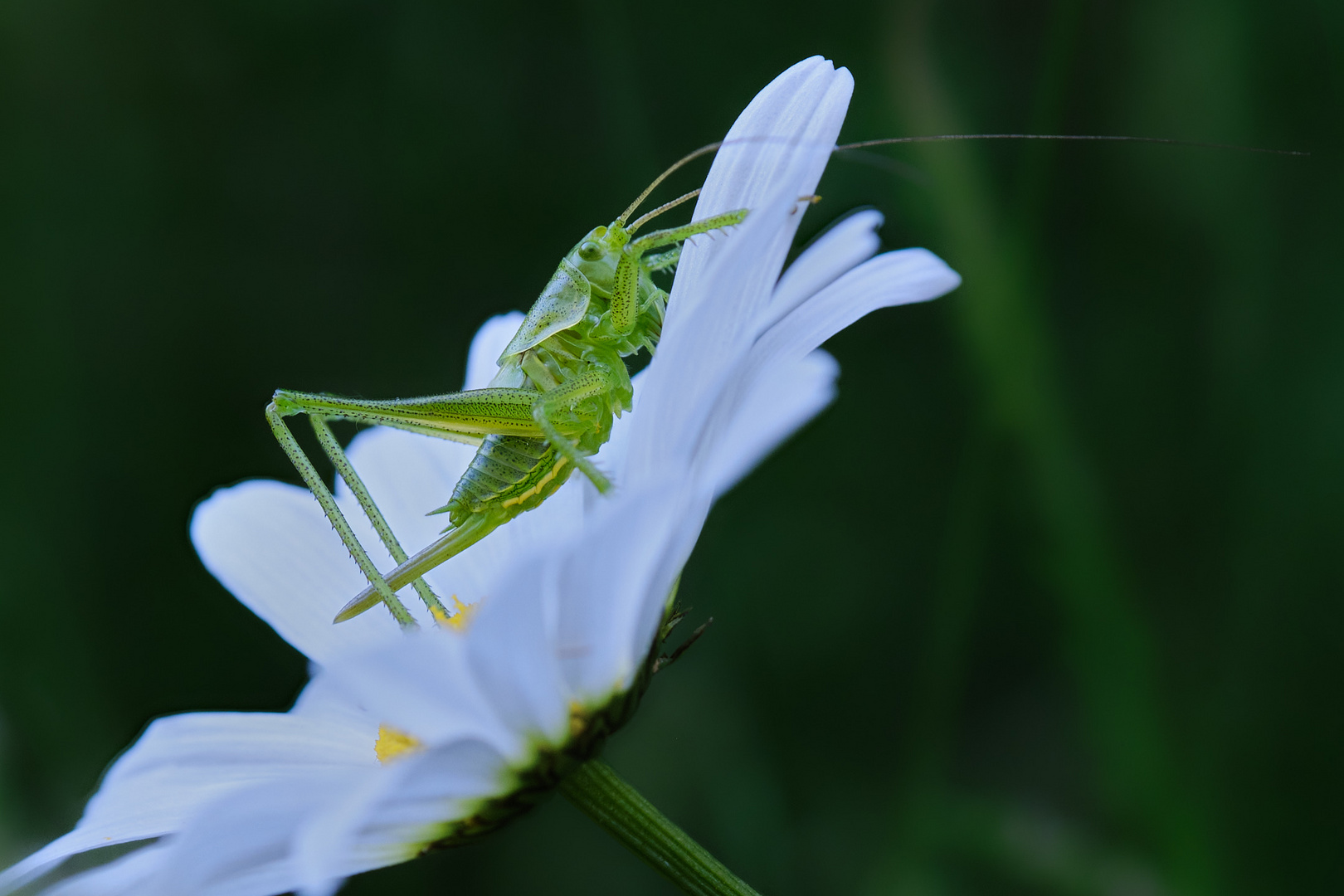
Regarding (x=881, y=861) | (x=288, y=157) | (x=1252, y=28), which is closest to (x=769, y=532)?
(x=881, y=861)

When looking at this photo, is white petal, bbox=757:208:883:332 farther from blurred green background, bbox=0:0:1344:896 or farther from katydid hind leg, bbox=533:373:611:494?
blurred green background, bbox=0:0:1344:896

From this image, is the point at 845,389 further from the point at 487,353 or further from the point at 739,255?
the point at 739,255

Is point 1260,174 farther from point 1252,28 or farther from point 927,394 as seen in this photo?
point 927,394

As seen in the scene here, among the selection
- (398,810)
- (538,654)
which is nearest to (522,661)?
(538,654)

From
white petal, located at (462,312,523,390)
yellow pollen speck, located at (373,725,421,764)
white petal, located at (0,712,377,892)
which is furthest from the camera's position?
white petal, located at (462,312,523,390)

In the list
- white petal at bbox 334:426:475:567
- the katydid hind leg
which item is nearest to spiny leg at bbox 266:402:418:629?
white petal at bbox 334:426:475:567

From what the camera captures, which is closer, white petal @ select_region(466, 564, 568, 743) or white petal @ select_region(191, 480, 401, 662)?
white petal @ select_region(466, 564, 568, 743)
